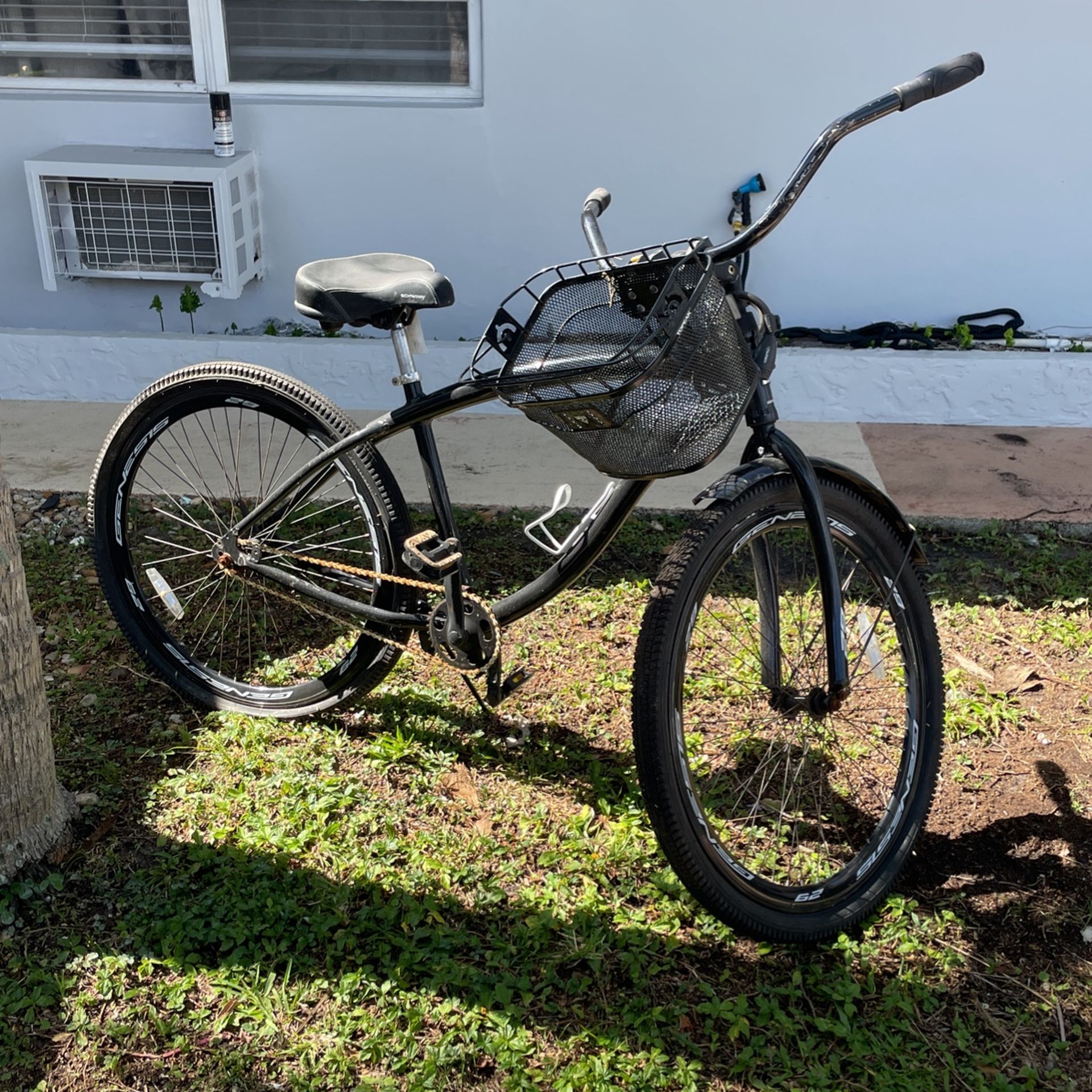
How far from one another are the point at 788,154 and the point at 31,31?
11.1 feet

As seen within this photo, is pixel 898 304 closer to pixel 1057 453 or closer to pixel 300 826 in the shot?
pixel 1057 453

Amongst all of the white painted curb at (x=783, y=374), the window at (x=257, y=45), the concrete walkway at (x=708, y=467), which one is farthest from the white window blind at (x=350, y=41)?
the concrete walkway at (x=708, y=467)

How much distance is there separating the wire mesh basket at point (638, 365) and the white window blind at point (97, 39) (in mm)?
3636

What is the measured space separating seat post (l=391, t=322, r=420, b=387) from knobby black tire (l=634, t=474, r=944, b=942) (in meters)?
0.83

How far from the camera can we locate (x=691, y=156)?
4844 millimetres

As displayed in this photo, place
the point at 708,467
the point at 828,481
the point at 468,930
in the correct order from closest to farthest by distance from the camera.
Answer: the point at 828,481
the point at 468,930
the point at 708,467

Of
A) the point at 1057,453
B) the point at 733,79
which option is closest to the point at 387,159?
the point at 733,79

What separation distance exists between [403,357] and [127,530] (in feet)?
3.42

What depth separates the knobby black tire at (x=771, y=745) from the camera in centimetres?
220

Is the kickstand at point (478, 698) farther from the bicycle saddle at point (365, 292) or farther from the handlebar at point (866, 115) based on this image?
the handlebar at point (866, 115)

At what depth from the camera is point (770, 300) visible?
509 centimetres

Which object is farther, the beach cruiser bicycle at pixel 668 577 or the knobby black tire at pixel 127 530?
the knobby black tire at pixel 127 530

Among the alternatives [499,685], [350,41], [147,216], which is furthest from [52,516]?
[350,41]

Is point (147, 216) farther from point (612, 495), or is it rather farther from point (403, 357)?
point (612, 495)
